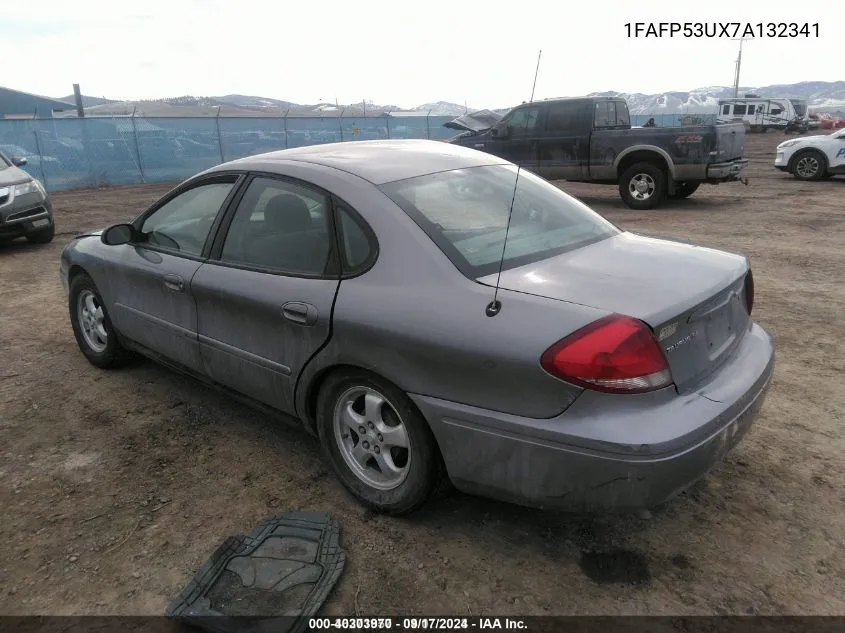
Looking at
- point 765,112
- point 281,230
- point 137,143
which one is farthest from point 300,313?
point 765,112

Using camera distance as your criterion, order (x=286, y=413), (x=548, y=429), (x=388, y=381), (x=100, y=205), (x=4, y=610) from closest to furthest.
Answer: (x=548, y=429)
(x=4, y=610)
(x=388, y=381)
(x=286, y=413)
(x=100, y=205)

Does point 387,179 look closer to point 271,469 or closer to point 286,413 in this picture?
point 286,413

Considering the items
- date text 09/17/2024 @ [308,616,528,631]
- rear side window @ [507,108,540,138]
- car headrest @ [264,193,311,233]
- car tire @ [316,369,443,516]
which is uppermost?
rear side window @ [507,108,540,138]

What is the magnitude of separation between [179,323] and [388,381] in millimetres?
1592

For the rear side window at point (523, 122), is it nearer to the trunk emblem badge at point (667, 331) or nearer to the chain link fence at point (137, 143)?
the chain link fence at point (137, 143)

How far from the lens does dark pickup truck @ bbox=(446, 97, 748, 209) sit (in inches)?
434

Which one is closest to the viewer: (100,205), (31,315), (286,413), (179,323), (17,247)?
(286,413)

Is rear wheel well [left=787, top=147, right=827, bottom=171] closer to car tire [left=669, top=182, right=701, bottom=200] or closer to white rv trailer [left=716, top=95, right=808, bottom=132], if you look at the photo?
car tire [left=669, top=182, right=701, bottom=200]

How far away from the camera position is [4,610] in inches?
92.4

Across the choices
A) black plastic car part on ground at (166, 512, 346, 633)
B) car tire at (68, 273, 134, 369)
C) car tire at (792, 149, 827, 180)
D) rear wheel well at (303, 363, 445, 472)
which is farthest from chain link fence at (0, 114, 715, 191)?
black plastic car part on ground at (166, 512, 346, 633)

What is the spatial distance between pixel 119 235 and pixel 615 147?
9.82 m

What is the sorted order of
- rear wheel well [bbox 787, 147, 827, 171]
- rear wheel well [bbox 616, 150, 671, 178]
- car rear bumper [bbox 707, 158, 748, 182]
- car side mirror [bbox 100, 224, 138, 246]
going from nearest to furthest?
car side mirror [bbox 100, 224, 138, 246]
car rear bumper [bbox 707, 158, 748, 182]
rear wheel well [bbox 616, 150, 671, 178]
rear wheel well [bbox 787, 147, 827, 171]

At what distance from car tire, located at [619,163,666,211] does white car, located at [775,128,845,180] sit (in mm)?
5968

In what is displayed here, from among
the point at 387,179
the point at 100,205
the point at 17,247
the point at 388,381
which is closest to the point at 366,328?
the point at 388,381
